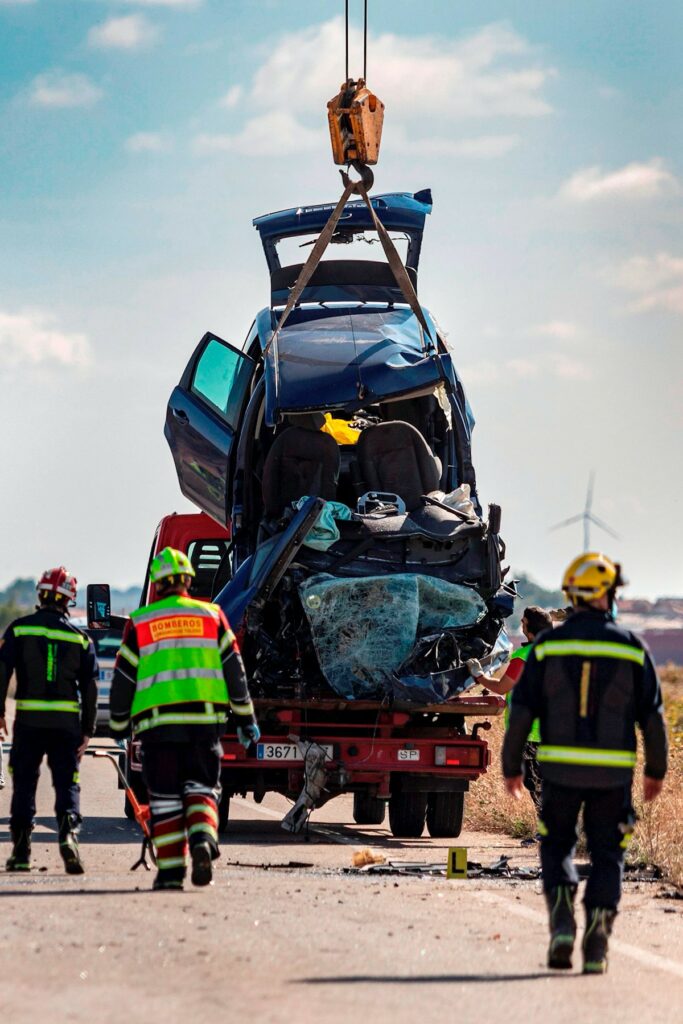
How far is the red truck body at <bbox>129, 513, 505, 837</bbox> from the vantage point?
14078 mm

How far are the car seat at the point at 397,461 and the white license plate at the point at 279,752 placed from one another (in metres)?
2.25

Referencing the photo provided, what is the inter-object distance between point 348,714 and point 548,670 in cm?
658

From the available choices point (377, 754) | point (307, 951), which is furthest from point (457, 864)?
point (307, 951)

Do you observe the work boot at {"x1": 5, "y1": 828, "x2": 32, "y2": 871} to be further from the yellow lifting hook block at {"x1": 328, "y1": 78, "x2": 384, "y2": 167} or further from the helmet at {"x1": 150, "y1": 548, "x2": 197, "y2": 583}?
the yellow lifting hook block at {"x1": 328, "y1": 78, "x2": 384, "y2": 167}

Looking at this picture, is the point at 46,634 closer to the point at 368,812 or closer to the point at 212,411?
the point at 212,411

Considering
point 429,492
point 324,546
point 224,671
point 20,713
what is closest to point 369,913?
point 224,671

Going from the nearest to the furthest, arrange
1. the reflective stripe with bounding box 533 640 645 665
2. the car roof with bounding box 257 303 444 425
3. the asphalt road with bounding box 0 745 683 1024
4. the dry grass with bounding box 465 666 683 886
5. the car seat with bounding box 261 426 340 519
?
the asphalt road with bounding box 0 745 683 1024, the reflective stripe with bounding box 533 640 645 665, the dry grass with bounding box 465 666 683 886, the car roof with bounding box 257 303 444 425, the car seat with bounding box 261 426 340 519

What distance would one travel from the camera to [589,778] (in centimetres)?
791

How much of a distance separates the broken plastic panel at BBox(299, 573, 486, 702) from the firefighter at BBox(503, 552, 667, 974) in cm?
584

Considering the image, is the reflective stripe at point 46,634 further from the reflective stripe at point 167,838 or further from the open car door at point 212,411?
the open car door at point 212,411

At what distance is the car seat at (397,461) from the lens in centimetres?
1514

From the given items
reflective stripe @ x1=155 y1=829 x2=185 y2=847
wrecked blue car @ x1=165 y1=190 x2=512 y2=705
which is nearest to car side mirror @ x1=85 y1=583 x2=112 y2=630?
wrecked blue car @ x1=165 y1=190 x2=512 y2=705

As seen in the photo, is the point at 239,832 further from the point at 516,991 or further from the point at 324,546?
the point at 516,991

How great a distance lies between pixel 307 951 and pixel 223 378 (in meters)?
8.81
